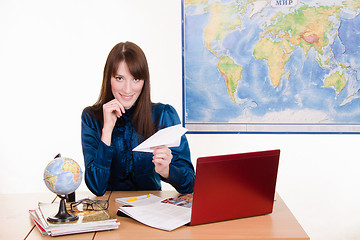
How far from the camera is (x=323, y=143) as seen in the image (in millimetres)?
3383

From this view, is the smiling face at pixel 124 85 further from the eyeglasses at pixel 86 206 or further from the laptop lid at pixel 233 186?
the laptop lid at pixel 233 186

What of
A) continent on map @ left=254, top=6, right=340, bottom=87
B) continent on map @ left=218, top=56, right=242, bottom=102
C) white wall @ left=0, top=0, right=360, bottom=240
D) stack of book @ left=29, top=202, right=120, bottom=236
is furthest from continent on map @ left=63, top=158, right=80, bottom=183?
continent on map @ left=254, top=6, right=340, bottom=87

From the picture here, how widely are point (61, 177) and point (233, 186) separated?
2.01ft

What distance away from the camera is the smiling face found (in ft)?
7.20

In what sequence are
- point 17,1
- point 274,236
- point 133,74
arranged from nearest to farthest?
point 274,236 < point 133,74 < point 17,1

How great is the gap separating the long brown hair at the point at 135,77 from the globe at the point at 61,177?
762mm

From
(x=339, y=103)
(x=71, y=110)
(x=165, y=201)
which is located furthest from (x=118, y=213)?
(x=339, y=103)

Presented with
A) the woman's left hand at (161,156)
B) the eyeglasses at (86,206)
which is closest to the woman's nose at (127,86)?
the woman's left hand at (161,156)

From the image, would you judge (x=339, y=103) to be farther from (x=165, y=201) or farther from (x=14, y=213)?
(x=14, y=213)

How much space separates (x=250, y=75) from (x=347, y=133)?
2.99 ft

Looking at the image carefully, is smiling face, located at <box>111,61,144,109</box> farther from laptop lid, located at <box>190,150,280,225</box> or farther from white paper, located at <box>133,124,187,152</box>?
laptop lid, located at <box>190,150,280,225</box>

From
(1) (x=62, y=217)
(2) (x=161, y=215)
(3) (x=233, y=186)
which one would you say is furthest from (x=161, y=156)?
(1) (x=62, y=217)

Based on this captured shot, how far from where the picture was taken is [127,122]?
89.5 inches

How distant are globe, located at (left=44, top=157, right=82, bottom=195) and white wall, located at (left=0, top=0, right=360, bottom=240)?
194 centimetres
